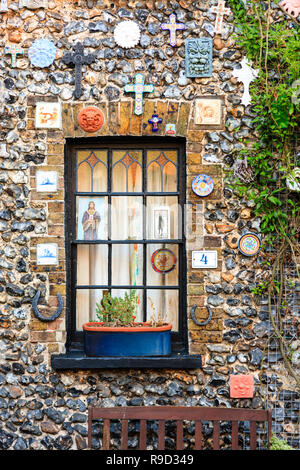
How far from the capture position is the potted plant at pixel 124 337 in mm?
4102

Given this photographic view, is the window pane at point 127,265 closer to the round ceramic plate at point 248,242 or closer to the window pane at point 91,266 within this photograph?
the window pane at point 91,266

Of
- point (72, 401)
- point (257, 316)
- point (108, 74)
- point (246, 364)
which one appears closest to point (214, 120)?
point (108, 74)

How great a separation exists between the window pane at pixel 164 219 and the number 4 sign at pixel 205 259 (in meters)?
0.30

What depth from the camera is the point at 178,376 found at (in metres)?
4.16

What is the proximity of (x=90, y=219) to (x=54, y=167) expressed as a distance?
544 mm

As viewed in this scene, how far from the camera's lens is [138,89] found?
A: 4199mm

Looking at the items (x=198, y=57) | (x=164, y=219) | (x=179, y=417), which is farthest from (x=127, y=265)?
(x=198, y=57)

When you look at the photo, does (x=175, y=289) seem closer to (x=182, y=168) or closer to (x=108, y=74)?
(x=182, y=168)

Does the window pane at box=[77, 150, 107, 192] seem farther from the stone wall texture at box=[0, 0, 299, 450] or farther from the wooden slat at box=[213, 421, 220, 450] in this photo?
the wooden slat at box=[213, 421, 220, 450]

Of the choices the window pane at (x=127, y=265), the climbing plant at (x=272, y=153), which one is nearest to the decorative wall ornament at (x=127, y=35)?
the climbing plant at (x=272, y=153)

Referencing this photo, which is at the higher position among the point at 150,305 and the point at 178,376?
the point at 150,305

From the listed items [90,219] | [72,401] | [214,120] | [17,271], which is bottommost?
[72,401]

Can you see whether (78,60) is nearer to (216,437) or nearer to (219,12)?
(219,12)
